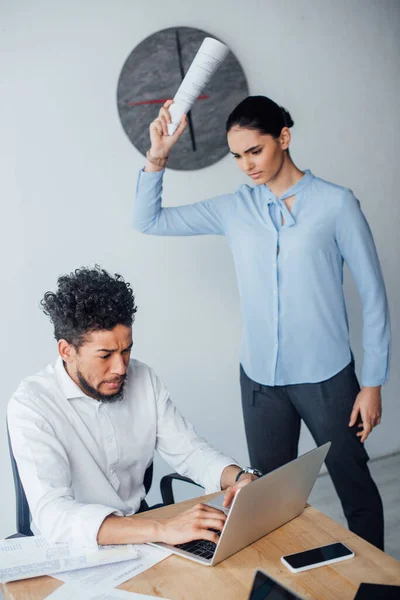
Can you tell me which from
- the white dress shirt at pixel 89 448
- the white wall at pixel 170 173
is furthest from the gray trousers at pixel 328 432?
the white wall at pixel 170 173

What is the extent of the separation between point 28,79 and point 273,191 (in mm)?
1211

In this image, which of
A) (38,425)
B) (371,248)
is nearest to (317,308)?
(371,248)

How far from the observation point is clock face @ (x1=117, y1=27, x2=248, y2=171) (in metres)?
3.02

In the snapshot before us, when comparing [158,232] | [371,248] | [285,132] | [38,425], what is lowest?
[38,425]

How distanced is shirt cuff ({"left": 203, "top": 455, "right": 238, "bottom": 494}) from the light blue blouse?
492 millimetres

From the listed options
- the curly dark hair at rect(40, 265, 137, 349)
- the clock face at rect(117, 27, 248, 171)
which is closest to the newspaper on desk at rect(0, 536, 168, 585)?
the curly dark hair at rect(40, 265, 137, 349)

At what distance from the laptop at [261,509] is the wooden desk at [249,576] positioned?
0.09 feet

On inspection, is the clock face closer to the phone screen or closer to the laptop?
the laptop

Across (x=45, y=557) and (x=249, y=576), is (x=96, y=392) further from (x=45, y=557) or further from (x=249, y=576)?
(x=249, y=576)

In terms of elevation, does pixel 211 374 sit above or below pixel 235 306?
below

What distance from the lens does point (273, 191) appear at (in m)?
2.31

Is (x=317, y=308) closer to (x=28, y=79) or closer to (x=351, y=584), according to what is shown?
(x=351, y=584)

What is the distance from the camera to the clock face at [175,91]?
3023mm

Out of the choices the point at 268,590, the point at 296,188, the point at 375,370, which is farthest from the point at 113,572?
the point at 296,188
